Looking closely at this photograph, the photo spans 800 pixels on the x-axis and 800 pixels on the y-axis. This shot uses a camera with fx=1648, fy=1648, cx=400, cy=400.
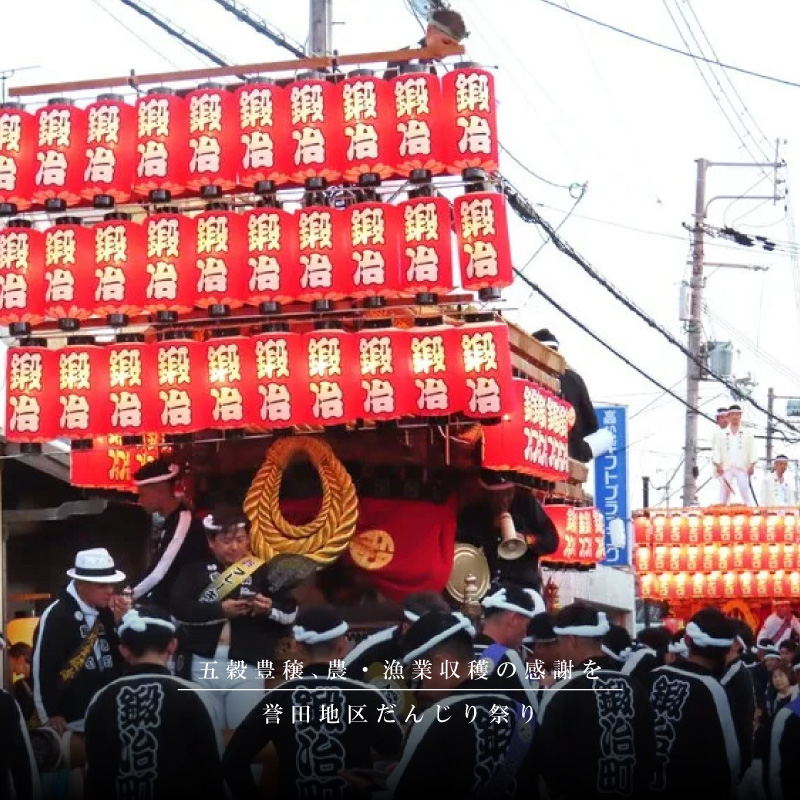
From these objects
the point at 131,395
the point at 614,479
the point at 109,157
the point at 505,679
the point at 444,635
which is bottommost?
the point at 505,679

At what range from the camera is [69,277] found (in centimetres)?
1623

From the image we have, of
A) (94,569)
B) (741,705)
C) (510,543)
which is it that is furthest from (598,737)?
(510,543)

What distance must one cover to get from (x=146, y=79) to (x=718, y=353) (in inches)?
754

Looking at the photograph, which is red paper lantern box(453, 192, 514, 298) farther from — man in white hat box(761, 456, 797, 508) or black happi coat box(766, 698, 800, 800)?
man in white hat box(761, 456, 797, 508)

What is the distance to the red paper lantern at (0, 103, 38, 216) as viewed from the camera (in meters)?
16.7

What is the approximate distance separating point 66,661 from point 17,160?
6.84 meters

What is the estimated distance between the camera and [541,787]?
8.64 m

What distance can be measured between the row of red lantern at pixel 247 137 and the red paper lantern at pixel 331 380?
171cm

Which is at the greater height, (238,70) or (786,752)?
(238,70)

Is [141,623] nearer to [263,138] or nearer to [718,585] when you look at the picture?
[263,138]

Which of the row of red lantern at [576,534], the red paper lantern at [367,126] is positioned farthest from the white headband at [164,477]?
the row of red lantern at [576,534]

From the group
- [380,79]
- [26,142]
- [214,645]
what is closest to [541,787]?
[214,645]

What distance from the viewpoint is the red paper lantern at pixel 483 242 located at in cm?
1563

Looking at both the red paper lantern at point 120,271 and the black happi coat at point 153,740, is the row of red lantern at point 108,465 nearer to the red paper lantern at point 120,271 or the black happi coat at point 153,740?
the red paper lantern at point 120,271
